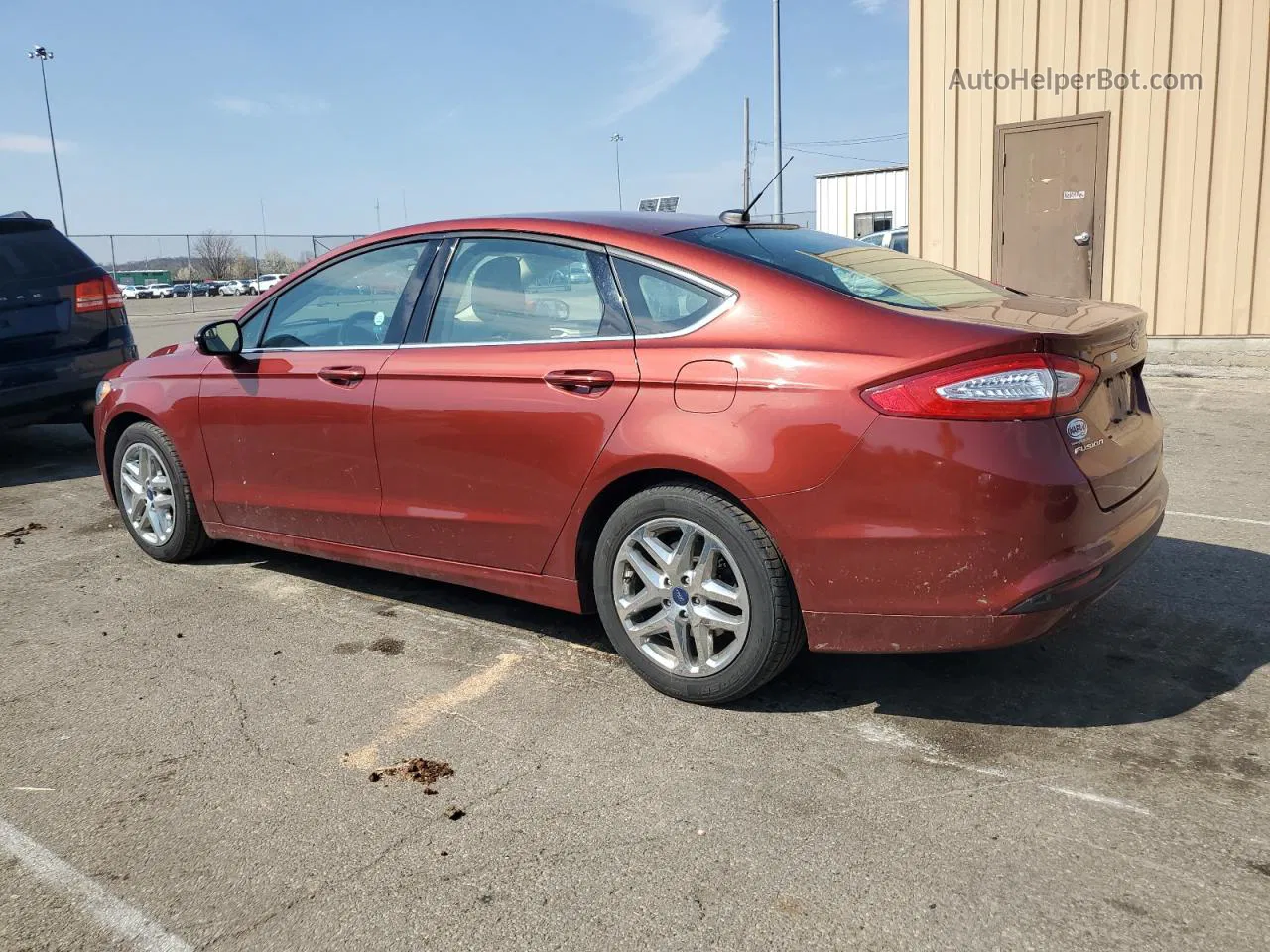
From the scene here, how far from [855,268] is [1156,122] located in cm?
835

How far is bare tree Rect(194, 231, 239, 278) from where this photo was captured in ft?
118

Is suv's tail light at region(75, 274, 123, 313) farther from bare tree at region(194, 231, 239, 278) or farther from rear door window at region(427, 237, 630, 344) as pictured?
bare tree at region(194, 231, 239, 278)

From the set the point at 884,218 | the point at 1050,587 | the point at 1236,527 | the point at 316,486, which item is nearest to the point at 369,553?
the point at 316,486

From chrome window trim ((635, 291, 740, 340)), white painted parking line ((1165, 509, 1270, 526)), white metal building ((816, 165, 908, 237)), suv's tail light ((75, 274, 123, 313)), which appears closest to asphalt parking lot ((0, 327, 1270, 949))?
white painted parking line ((1165, 509, 1270, 526))

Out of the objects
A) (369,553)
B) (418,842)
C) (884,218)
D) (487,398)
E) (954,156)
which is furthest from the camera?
(884,218)

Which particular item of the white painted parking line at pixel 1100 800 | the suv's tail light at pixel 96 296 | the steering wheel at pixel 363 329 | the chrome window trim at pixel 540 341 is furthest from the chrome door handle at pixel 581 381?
the suv's tail light at pixel 96 296

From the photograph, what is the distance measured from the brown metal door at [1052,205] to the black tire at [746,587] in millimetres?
8967

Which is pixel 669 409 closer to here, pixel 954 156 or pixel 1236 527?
pixel 1236 527

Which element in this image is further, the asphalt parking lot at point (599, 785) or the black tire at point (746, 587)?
the black tire at point (746, 587)

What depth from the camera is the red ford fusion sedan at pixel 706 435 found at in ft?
9.44

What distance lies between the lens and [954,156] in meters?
11.4

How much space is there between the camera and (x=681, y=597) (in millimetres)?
3340

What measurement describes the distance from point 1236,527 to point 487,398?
3.83m

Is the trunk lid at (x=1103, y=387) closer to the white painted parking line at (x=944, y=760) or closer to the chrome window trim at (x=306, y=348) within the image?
the white painted parking line at (x=944, y=760)
